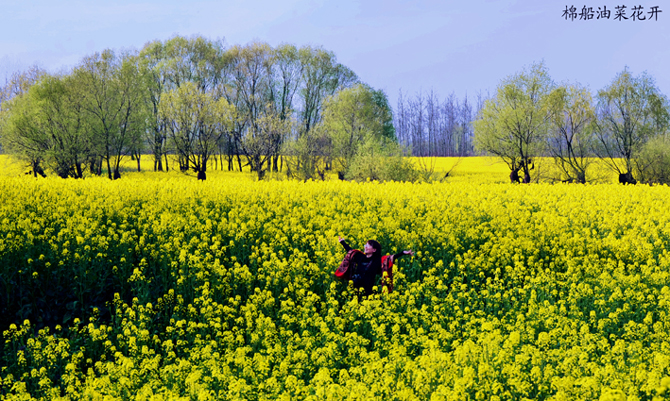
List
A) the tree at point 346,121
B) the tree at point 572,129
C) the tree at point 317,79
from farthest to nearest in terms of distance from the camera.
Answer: the tree at point 317,79, the tree at point 346,121, the tree at point 572,129

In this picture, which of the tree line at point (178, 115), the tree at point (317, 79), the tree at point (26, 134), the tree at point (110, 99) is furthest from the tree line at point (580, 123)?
the tree at point (26, 134)

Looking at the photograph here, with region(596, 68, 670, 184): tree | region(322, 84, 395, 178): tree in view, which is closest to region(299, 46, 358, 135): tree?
region(322, 84, 395, 178): tree

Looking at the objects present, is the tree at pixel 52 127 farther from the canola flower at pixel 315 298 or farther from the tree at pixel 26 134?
the canola flower at pixel 315 298

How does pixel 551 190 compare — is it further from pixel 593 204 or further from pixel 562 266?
pixel 562 266

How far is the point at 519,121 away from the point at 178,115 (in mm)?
30816

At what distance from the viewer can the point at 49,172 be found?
40.6m

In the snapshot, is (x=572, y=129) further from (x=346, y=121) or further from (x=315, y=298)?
(x=315, y=298)

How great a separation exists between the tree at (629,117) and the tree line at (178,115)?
20850mm

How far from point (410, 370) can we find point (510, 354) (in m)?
1.35

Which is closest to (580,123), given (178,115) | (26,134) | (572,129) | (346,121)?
(572,129)

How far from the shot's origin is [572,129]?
39625 millimetres

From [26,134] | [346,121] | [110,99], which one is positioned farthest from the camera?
[346,121]

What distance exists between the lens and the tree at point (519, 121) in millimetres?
39344

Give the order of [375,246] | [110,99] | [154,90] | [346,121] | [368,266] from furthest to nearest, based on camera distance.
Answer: [154,90]
[346,121]
[110,99]
[368,266]
[375,246]
